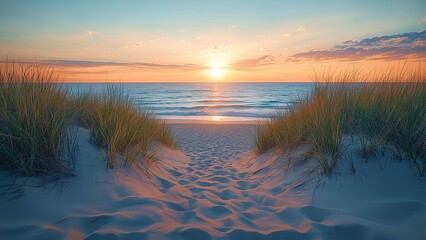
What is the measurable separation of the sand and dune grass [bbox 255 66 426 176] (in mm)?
234

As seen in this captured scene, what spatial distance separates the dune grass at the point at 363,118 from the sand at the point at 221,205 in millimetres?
234

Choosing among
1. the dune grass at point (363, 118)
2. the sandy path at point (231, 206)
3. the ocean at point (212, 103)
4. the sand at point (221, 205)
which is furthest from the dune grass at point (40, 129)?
the dune grass at point (363, 118)

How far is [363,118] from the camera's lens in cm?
358

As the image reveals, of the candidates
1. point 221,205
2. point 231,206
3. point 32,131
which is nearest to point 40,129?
point 32,131

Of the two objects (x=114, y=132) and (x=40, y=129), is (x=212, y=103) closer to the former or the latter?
(x=114, y=132)

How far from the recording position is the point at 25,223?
198cm

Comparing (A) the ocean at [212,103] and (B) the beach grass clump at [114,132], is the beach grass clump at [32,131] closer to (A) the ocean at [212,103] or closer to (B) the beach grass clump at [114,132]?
(B) the beach grass clump at [114,132]

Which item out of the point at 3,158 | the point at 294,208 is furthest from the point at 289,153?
the point at 3,158

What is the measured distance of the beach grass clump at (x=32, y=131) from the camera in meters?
2.49

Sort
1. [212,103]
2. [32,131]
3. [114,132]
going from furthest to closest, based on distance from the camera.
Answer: [212,103], [114,132], [32,131]

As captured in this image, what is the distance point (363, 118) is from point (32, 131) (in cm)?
415

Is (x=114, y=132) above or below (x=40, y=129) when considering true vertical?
below

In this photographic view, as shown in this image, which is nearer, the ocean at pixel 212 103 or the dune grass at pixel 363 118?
the dune grass at pixel 363 118

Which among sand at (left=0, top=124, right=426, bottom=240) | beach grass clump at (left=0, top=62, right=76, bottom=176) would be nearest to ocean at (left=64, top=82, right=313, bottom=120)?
beach grass clump at (left=0, top=62, right=76, bottom=176)
